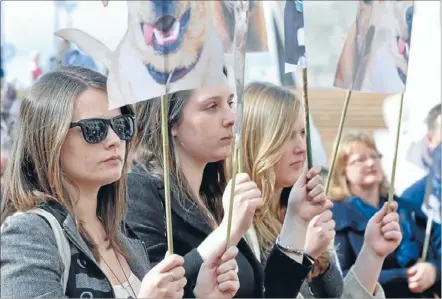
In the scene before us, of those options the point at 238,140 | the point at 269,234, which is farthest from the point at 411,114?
the point at 238,140

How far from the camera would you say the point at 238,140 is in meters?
3.87

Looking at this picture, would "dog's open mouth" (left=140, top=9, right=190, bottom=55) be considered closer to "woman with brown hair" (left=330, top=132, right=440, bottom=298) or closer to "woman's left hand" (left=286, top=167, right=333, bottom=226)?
"woman's left hand" (left=286, top=167, right=333, bottom=226)

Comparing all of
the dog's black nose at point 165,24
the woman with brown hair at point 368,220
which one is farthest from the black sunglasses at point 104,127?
the woman with brown hair at point 368,220

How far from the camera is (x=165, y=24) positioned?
143 inches

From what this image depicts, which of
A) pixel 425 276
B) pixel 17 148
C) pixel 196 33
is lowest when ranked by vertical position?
pixel 425 276

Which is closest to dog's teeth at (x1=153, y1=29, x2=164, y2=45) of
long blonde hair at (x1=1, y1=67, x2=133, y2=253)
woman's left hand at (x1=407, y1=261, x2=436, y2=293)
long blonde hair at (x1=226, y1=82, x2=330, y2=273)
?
long blonde hair at (x1=1, y1=67, x2=133, y2=253)

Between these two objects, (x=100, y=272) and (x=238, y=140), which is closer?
(x=100, y=272)

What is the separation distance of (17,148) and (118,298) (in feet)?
1.70

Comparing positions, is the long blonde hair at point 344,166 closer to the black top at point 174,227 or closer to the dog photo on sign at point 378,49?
the dog photo on sign at point 378,49

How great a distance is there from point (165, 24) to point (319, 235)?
54.1 inches

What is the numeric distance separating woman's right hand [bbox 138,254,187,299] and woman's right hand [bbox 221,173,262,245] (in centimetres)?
61

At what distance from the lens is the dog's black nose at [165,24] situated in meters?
3.62

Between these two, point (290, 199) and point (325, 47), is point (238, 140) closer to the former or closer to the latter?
point (290, 199)

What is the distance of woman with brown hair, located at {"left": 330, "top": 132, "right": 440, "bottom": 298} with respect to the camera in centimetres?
622
